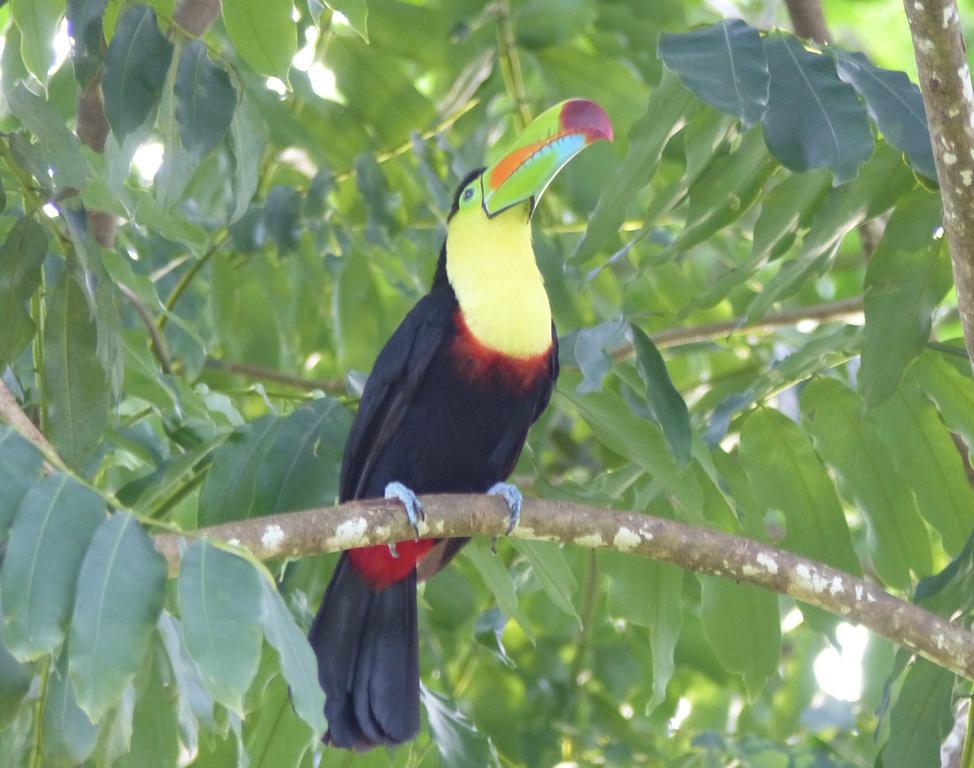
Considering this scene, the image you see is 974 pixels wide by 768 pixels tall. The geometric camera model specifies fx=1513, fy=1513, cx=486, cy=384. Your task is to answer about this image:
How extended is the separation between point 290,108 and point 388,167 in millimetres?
330

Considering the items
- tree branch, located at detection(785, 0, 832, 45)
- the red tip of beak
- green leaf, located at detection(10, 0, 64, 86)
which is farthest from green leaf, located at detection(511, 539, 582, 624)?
tree branch, located at detection(785, 0, 832, 45)

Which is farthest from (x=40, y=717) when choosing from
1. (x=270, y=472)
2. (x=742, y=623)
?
(x=742, y=623)

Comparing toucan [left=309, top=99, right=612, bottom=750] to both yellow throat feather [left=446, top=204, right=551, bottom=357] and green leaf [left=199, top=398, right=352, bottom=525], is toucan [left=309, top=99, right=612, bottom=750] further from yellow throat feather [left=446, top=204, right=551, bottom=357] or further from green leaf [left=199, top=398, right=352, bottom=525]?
green leaf [left=199, top=398, right=352, bottom=525]

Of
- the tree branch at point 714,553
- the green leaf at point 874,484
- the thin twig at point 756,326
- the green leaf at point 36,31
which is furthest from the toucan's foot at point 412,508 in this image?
the thin twig at point 756,326

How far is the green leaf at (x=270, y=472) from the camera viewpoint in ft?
9.25

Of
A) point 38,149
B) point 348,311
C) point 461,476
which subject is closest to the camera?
point 38,149

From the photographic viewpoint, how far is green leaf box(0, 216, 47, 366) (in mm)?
2734

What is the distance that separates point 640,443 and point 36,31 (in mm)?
1373

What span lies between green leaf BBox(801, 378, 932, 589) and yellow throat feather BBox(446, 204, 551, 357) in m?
0.69

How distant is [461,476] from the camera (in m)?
3.60

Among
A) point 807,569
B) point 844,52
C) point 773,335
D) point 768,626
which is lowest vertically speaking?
point 768,626

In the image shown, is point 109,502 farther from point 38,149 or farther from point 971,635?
point 971,635

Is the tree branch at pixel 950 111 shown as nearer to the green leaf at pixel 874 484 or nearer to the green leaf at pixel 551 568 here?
the green leaf at pixel 874 484

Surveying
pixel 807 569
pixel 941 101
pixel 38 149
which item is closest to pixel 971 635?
pixel 807 569
